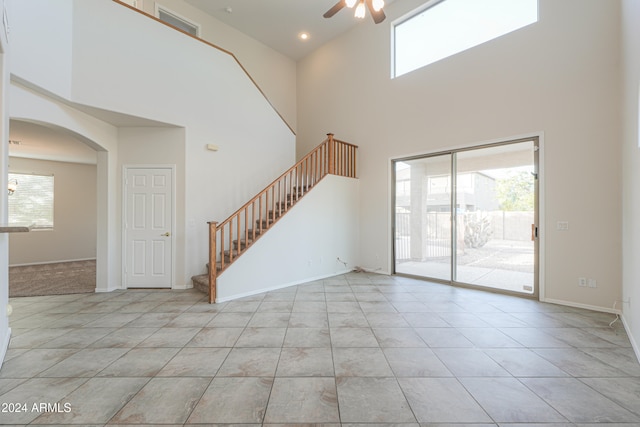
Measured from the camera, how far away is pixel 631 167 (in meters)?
2.76

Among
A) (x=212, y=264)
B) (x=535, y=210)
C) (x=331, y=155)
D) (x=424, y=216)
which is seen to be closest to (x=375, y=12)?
(x=331, y=155)

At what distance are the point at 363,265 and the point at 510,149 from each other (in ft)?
11.6

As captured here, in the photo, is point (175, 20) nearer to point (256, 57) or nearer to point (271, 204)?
point (256, 57)

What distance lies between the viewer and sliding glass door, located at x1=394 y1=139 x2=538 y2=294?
420 centimetres

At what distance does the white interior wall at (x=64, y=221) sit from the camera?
6.98m

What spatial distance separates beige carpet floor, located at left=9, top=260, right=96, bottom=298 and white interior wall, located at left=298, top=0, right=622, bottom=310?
579 cm

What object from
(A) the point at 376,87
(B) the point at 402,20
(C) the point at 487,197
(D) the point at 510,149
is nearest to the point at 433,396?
(C) the point at 487,197

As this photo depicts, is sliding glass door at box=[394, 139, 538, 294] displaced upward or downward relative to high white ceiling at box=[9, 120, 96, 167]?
downward

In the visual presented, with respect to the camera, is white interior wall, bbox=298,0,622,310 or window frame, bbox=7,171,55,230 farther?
window frame, bbox=7,171,55,230

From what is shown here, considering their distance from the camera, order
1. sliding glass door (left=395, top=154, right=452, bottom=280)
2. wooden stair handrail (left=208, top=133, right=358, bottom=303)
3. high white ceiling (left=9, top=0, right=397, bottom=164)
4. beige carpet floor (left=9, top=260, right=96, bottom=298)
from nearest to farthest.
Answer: beige carpet floor (left=9, top=260, right=96, bottom=298) → wooden stair handrail (left=208, top=133, right=358, bottom=303) → sliding glass door (left=395, top=154, right=452, bottom=280) → high white ceiling (left=9, top=0, right=397, bottom=164)

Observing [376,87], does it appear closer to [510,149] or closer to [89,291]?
[510,149]

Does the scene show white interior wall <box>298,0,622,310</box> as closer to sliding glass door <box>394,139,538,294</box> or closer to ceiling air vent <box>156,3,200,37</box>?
sliding glass door <box>394,139,538,294</box>

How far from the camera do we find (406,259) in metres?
5.62

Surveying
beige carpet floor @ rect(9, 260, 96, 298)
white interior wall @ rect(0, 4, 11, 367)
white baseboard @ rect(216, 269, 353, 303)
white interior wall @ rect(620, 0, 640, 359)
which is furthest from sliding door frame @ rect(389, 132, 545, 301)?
beige carpet floor @ rect(9, 260, 96, 298)
